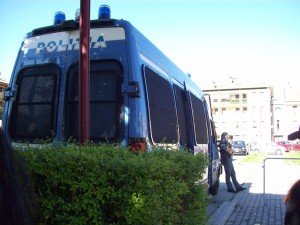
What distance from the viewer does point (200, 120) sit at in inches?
362

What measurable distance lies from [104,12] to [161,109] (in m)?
1.50

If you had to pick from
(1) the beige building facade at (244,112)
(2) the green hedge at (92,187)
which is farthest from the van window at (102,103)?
(1) the beige building facade at (244,112)

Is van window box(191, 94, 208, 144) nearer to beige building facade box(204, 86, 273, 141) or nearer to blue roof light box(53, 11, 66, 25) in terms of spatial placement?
blue roof light box(53, 11, 66, 25)

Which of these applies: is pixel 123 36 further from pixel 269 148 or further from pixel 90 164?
pixel 269 148

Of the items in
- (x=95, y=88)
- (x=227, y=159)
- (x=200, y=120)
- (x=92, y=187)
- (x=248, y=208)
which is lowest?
(x=248, y=208)

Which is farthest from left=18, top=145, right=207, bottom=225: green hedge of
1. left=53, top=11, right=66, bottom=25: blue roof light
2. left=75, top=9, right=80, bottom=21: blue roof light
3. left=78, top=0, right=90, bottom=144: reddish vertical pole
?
left=53, top=11, right=66, bottom=25: blue roof light

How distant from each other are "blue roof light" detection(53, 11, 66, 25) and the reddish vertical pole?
1329 millimetres

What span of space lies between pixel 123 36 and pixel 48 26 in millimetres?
1169

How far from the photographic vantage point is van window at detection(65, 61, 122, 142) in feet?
15.4

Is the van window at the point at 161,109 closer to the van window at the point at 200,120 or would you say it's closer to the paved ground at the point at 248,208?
the paved ground at the point at 248,208

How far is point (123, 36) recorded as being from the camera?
4.86 meters

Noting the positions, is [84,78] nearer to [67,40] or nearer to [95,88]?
[95,88]

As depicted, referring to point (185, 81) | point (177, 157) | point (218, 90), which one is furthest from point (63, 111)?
point (218, 90)

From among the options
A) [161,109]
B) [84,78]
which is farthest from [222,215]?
[84,78]
